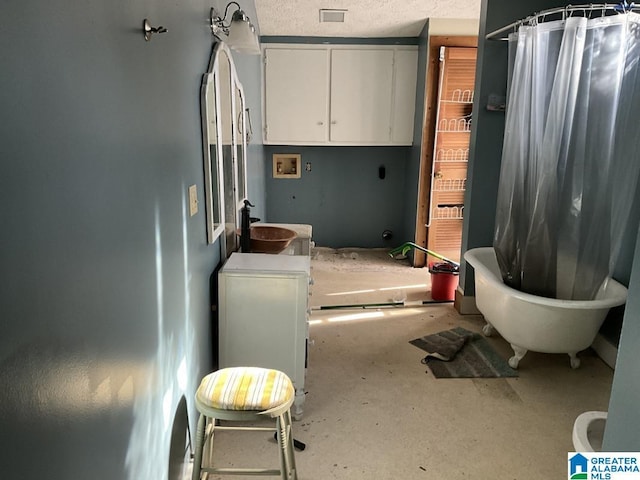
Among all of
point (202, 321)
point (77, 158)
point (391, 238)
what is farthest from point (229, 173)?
point (391, 238)

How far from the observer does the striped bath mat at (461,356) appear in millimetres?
2777

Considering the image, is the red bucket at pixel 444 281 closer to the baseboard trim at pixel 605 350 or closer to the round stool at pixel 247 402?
the baseboard trim at pixel 605 350

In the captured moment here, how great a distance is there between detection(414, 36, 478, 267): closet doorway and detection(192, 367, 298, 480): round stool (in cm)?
330

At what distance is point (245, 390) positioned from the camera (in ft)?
5.24

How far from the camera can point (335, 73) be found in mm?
4805

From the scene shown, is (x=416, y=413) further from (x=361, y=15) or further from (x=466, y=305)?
(x=361, y=15)

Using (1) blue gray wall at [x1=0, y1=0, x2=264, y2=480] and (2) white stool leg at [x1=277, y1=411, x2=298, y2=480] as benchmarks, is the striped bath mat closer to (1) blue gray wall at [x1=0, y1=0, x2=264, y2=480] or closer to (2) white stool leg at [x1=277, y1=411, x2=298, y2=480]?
(2) white stool leg at [x1=277, y1=411, x2=298, y2=480]

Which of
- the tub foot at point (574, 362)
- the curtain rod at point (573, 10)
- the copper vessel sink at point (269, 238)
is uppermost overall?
the curtain rod at point (573, 10)

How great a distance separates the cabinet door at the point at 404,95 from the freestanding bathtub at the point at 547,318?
2416 mm

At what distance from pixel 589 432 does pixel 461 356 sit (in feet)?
4.76

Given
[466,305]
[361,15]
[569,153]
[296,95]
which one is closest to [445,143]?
[361,15]

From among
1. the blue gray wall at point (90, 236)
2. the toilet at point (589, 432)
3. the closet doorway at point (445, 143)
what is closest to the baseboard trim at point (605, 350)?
the toilet at point (589, 432)

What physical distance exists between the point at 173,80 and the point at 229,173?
3.83 ft

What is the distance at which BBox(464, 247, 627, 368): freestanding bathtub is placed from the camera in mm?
2484
